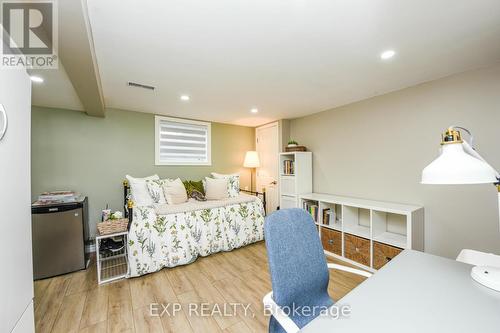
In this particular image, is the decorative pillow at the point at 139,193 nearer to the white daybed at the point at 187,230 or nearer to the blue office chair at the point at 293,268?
the white daybed at the point at 187,230

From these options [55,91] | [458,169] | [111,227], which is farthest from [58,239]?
[458,169]

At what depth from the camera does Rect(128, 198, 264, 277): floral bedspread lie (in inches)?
96.9

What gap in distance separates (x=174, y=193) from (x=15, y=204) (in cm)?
218

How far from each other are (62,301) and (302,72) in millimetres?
3249

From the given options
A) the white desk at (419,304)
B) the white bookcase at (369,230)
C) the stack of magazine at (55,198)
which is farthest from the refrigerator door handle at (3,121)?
the white bookcase at (369,230)

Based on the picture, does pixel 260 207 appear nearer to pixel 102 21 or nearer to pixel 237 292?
pixel 237 292

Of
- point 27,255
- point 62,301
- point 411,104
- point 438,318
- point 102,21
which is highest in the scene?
point 102,21

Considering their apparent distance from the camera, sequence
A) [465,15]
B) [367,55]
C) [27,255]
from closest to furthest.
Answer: [27,255] < [465,15] < [367,55]

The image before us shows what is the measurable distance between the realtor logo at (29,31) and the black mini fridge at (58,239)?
65.5 inches

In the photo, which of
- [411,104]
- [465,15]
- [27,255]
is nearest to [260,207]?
[411,104]

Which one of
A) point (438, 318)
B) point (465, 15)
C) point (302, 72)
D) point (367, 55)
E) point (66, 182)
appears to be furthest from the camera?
point (66, 182)

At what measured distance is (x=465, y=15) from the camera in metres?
1.35

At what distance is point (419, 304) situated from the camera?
848 mm

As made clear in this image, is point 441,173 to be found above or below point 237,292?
above
